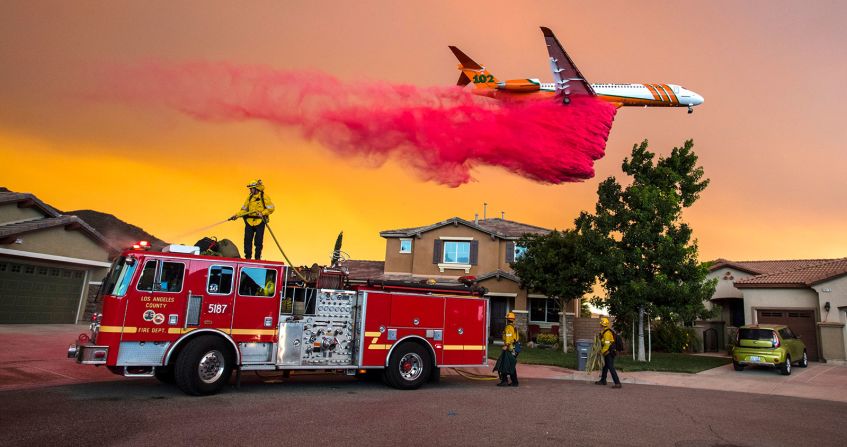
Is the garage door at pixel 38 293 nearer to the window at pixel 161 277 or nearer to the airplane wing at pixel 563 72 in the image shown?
the window at pixel 161 277

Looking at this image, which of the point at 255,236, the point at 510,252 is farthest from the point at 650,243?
the point at 255,236

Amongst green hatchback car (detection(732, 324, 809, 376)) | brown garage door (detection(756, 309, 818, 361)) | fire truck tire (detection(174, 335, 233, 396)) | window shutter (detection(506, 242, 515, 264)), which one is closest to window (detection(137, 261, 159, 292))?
fire truck tire (detection(174, 335, 233, 396))

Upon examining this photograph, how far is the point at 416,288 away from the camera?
12.6 m

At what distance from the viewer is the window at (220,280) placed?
1034 cm

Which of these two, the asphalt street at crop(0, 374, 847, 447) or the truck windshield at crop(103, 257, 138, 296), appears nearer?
the asphalt street at crop(0, 374, 847, 447)

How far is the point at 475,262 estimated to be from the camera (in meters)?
31.3

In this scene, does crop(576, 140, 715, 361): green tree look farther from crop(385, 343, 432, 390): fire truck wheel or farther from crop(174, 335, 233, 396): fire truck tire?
crop(174, 335, 233, 396): fire truck tire

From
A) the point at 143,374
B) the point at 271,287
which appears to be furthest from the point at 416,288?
the point at 143,374

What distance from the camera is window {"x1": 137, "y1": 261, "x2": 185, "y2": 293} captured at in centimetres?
977

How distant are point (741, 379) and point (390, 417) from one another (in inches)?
506

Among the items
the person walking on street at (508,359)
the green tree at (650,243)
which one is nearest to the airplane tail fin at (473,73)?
the green tree at (650,243)

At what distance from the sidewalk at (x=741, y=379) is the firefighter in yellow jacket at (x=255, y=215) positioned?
7.17 metres

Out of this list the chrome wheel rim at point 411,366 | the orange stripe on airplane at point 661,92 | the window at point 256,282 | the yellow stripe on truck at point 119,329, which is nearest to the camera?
the yellow stripe on truck at point 119,329

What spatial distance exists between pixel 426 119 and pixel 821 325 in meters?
18.6
